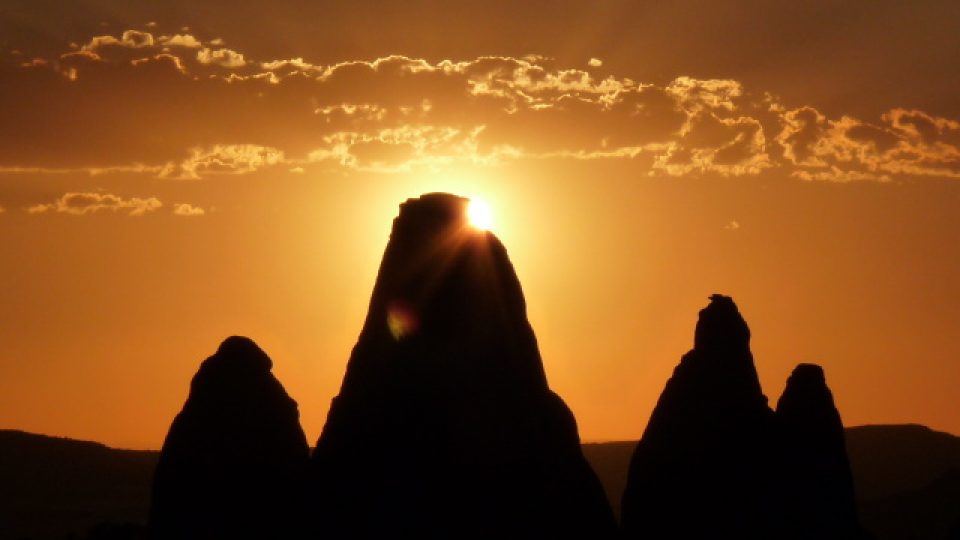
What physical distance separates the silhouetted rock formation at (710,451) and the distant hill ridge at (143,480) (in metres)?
37.9

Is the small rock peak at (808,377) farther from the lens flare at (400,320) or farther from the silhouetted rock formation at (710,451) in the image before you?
the lens flare at (400,320)

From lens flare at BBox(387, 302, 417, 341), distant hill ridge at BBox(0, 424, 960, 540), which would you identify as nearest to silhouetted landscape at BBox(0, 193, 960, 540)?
lens flare at BBox(387, 302, 417, 341)

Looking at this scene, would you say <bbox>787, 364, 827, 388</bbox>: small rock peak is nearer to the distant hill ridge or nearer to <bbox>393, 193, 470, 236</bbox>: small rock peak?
<bbox>393, 193, 470, 236</bbox>: small rock peak

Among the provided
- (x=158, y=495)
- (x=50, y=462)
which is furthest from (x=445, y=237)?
(x=50, y=462)

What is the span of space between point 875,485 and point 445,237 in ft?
376

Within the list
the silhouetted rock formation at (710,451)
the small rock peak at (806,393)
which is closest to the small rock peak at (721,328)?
the silhouetted rock formation at (710,451)

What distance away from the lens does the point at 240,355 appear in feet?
115

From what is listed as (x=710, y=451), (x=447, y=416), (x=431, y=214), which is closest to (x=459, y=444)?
(x=447, y=416)

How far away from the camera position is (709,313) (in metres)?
39.0

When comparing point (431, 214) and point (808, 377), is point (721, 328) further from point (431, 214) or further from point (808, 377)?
point (431, 214)

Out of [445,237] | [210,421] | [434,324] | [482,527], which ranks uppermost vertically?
[445,237]

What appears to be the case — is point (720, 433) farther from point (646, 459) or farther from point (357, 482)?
point (357, 482)

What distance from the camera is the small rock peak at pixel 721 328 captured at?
38656mm

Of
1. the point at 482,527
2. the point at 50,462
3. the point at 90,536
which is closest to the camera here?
the point at 482,527
